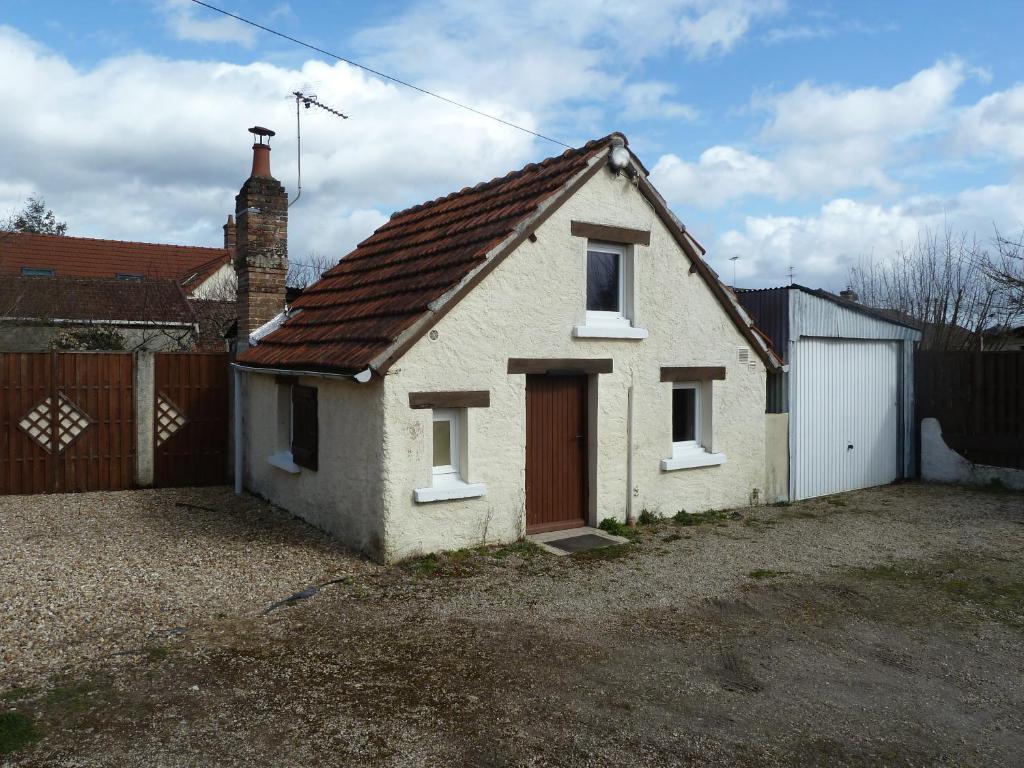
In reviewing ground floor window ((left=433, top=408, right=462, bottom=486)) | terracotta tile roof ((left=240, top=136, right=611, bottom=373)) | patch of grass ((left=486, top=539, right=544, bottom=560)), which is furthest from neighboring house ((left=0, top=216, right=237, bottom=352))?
patch of grass ((left=486, top=539, right=544, bottom=560))

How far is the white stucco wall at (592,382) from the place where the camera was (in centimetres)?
826

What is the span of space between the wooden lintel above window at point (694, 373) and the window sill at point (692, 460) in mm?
1085

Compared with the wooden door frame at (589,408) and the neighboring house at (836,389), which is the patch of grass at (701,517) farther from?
the neighboring house at (836,389)

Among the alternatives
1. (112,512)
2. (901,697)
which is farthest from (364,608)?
(112,512)

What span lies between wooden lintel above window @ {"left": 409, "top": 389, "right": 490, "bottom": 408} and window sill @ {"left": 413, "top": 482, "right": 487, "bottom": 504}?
89cm

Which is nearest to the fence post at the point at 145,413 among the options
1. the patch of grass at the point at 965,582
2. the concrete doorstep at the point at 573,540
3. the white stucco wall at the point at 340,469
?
the white stucco wall at the point at 340,469

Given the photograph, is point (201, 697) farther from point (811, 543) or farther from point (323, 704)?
point (811, 543)

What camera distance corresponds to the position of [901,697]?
5.30 metres

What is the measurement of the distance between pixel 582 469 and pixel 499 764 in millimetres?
5870

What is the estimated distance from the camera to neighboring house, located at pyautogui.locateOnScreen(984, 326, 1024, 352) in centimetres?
1794

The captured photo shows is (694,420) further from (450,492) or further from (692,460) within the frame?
(450,492)

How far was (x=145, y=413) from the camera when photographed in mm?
12344

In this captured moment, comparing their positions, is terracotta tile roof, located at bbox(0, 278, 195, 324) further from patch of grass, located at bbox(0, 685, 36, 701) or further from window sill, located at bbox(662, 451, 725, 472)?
patch of grass, located at bbox(0, 685, 36, 701)

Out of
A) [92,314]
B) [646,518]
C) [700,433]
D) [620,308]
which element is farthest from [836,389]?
[92,314]
